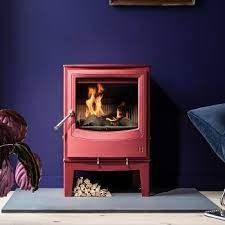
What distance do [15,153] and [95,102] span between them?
4.72 ft

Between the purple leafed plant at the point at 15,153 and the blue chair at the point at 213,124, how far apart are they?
1.18 metres

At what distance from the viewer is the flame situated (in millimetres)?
3275

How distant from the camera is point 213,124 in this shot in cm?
283

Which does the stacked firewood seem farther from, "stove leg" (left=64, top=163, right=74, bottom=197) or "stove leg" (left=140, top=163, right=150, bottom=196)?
"stove leg" (left=140, top=163, right=150, bottom=196)

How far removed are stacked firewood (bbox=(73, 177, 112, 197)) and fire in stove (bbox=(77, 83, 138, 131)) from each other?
0.34 m

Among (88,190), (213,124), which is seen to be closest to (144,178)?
(88,190)

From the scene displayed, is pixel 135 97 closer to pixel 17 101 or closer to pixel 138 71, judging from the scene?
pixel 138 71

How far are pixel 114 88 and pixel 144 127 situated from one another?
29cm

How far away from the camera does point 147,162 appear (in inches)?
128

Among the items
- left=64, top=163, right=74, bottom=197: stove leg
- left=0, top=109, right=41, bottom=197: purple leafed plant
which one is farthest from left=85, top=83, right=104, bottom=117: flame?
left=0, top=109, right=41, bottom=197: purple leafed plant

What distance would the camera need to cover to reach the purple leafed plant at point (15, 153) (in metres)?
1.84

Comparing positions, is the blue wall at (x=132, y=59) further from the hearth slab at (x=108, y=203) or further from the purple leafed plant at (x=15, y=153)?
the purple leafed plant at (x=15, y=153)

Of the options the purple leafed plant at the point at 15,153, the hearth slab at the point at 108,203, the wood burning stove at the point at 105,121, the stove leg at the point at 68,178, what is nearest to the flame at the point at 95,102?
the wood burning stove at the point at 105,121

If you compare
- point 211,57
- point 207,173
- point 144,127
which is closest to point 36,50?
point 144,127
